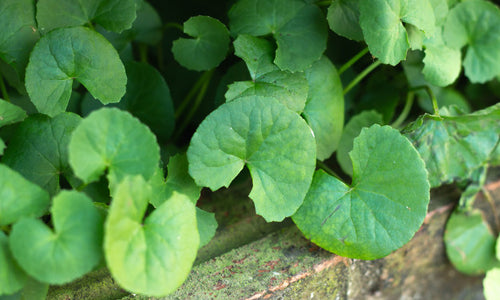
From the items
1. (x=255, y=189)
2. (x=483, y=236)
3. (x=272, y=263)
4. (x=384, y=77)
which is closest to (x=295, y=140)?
(x=255, y=189)

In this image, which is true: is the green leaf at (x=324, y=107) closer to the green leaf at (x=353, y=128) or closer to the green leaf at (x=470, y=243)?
the green leaf at (x=353, y=128)

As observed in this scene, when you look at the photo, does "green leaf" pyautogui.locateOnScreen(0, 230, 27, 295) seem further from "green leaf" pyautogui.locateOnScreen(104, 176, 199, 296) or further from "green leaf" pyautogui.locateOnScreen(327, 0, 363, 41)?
"green leaf" pyautogui.locateOnScreen(327, 0, 363, 41)

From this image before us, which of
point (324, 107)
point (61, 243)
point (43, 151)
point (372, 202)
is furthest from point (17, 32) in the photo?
point (372, 202)

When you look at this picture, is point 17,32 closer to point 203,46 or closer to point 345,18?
point 203,46

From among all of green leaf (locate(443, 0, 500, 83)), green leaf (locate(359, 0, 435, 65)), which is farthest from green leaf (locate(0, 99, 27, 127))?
green leaf (locate(443, 0, 500, 83))

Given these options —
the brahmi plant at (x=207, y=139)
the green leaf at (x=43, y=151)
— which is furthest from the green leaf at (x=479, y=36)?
the green leaf at (x=43, y=151)

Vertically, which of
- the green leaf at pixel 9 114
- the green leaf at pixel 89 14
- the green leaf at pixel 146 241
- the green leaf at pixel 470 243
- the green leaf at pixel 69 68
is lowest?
the green leaf at pixel 470 243
